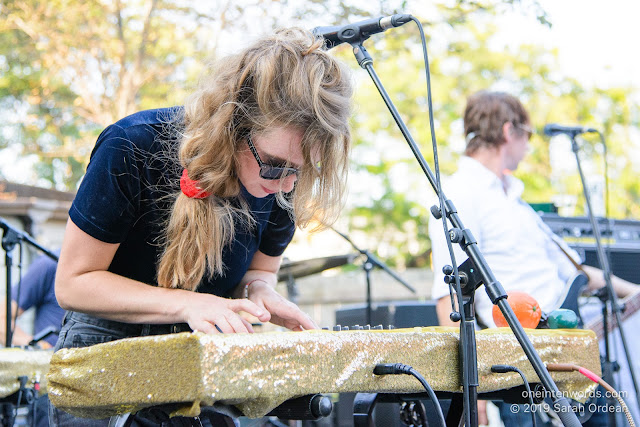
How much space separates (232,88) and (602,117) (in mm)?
13046

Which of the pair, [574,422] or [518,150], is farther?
[518,150]

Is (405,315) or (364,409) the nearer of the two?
(364,409)

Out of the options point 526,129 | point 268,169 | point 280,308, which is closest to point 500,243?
point 526,129

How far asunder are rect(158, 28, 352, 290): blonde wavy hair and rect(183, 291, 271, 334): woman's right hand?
0.24 meters

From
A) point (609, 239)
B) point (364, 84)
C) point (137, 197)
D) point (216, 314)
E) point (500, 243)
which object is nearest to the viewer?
point (216, 314)

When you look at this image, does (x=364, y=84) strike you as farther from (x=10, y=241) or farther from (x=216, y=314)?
(x=216, y=314)

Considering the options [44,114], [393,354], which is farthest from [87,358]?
[44,114]

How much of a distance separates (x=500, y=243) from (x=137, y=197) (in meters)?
2.10

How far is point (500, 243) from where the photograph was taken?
327 centimetres

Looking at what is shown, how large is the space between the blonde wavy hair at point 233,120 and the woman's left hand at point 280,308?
0.60 ft

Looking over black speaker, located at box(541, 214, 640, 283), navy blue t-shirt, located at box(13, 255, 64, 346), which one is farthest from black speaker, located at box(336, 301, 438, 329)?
navy blue t-shirt, located at box(13, 255, 64, 346)

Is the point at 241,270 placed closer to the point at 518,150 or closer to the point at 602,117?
the point at 518,150

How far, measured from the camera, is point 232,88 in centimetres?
178

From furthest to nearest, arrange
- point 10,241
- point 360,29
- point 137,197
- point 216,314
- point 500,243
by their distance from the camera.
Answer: point 500,243, point 10,241, point 360,29, point 137,197, point 216,314
